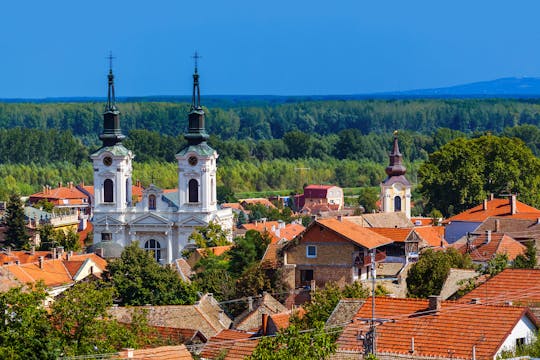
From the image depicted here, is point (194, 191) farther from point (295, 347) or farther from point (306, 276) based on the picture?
point (295, 347)

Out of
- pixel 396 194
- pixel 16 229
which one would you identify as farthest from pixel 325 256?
pixel 396 194

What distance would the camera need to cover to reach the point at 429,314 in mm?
34156

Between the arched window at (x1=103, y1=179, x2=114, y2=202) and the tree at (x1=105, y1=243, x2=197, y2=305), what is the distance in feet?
92.0

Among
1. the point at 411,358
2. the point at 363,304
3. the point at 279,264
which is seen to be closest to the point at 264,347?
the point at 411,358

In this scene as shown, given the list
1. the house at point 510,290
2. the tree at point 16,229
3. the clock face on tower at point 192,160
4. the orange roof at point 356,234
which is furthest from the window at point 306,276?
the clock face on tower at point 192,160

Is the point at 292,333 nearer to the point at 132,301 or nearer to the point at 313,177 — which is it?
the point at 132,301

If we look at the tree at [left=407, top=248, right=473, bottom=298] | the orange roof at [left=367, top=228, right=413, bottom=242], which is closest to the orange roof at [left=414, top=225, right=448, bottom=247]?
the orange roof at [left=367, top=228, right=413, bottom=242]

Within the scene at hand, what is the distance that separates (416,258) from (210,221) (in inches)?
1022

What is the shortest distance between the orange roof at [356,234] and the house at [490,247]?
282 cm

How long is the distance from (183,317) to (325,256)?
789 cm

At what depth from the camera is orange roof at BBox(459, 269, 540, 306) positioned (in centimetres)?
3697

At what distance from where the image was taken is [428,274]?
4750 centimetres

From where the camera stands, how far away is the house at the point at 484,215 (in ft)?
223

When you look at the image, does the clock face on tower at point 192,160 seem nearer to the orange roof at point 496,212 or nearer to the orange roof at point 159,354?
the orange roof at point 496,212
